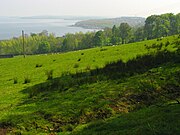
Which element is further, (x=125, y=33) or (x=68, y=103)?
(x=125, y=33)

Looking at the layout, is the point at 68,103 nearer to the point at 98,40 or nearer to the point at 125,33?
the point at 98,40

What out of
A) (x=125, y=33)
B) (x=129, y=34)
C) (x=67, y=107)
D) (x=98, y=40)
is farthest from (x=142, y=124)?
(x=125, y=33)

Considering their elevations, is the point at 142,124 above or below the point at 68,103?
above

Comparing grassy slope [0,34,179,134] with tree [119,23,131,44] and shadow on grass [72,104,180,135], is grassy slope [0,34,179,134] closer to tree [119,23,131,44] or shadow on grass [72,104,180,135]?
shadow on grass [72,104,180,135]

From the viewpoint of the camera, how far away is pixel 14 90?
58.7ft

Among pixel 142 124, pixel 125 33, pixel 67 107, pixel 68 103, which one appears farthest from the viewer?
pixel 125 33

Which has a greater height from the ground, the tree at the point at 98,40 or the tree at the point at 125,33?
the tree at the point at 125,33

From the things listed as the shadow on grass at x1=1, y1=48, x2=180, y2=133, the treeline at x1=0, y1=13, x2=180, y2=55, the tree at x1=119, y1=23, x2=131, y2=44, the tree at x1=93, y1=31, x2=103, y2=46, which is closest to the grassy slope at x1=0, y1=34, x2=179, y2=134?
the shadow on grass at x1=1, y1=48, x2=180, y2=133

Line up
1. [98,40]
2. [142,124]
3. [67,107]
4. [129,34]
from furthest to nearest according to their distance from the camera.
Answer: [129,34]
[98,40]
[67,107]
[142,124]

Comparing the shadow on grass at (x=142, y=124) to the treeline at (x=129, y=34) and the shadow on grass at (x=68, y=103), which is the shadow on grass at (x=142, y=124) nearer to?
the shadow on grass at (x=68, y=103)

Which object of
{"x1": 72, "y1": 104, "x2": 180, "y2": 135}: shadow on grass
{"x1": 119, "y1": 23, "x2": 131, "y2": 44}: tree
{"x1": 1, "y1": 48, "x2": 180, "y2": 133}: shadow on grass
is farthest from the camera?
{"x1": 119, "y1": 23, "x2": 131, "y2": 44}: tree

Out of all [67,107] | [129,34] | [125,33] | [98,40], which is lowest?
[98,40]

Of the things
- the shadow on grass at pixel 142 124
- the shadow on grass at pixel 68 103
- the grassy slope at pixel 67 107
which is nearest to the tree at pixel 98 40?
the shadow on grass at pixel 68 103

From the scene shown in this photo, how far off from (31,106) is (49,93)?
2176 mm
